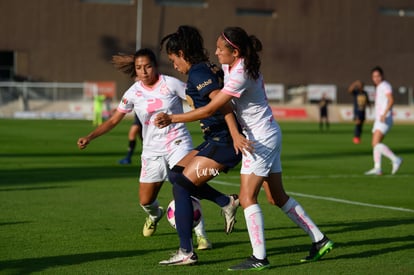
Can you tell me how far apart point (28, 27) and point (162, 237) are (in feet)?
193

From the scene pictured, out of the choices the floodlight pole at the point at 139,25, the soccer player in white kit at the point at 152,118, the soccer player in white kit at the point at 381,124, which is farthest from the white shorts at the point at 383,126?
the floodlight pole at the point at 139,25

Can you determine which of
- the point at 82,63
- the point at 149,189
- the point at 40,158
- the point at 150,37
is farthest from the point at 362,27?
the point at 149,189

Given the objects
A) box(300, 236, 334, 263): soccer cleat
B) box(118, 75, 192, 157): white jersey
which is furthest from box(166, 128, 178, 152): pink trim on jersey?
box(300, 236, 334, 263): soccer cleat

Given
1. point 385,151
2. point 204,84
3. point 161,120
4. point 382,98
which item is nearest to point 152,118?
point 204,84

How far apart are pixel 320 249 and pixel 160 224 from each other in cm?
317

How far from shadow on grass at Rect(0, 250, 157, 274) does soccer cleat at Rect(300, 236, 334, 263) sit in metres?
1.66

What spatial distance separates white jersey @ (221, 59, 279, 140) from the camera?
768 centimetres

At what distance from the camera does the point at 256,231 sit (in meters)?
7.73

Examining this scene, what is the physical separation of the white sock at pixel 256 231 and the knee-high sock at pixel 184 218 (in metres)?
0.59

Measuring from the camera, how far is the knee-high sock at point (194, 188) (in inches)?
322

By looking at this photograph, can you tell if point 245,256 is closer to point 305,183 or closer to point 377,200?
point 377,200

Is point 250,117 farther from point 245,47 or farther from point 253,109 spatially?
point 245,47

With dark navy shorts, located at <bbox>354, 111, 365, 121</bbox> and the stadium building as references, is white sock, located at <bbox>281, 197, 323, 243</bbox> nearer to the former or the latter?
dark navy shorts, located at <bbox>354, 111, 365, 121</bbox>

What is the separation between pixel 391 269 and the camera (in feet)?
25.8
